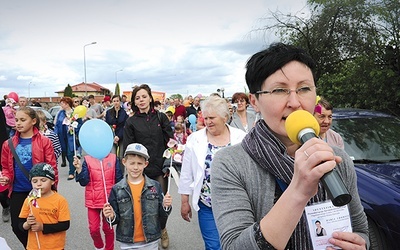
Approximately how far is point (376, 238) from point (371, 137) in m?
1.69

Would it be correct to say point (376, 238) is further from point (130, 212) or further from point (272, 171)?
point (272, 171)

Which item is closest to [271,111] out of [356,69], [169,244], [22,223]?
[22,223]

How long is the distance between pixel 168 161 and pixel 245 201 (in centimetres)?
342

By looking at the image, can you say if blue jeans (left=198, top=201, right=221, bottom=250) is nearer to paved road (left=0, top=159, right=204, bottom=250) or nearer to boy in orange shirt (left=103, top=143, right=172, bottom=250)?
boy in orange shirt (left=103, top=143, right=172, bottom=250)

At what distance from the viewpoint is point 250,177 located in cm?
133

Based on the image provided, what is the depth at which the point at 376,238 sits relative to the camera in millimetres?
3568

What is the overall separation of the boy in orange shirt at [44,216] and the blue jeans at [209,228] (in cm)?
140

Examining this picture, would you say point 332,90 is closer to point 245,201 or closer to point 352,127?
point 352,127

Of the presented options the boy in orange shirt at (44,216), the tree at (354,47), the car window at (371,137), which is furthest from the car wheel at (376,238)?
the tree at (354,47)

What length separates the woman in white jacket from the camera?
337 centimetres

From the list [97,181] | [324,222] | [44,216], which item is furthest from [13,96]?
[324,222]

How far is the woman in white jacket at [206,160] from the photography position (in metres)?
3.37

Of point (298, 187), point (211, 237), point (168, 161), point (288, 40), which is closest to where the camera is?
point (298, 187)

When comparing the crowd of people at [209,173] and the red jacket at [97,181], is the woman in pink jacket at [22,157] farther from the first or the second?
the red jacket at [97,181]
